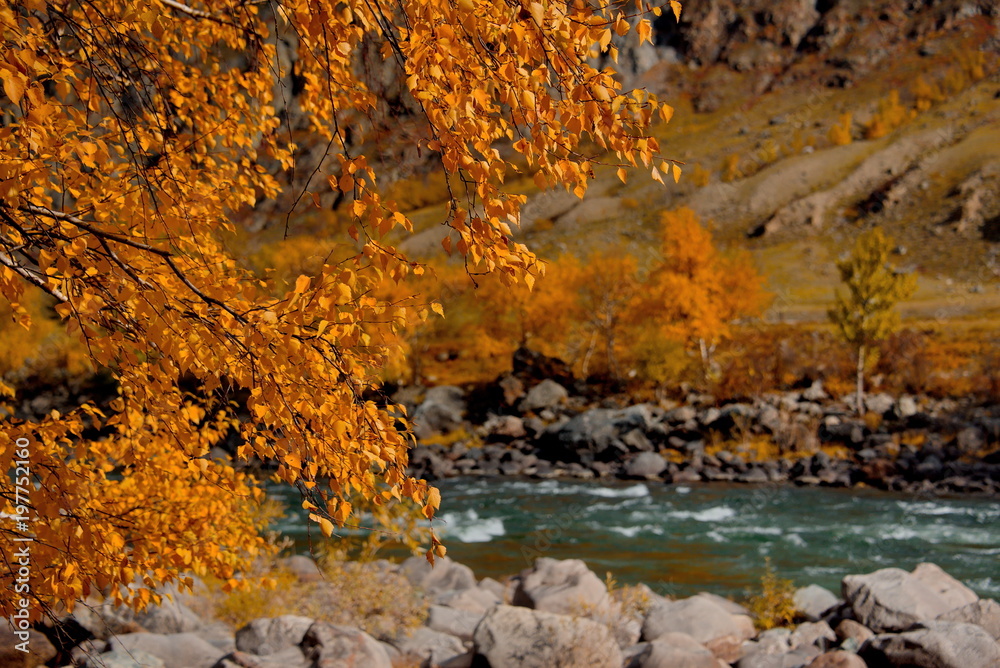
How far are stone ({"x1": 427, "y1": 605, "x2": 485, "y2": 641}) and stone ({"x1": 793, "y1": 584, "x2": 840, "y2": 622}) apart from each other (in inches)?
176

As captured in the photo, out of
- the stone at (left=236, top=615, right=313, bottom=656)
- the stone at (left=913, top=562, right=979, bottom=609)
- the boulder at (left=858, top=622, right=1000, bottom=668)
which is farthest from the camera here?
the stone at (left=913, top=562, right=979, bottom=609)

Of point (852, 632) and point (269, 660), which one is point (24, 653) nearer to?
point (269, 660)

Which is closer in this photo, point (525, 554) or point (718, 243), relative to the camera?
point (525, 554)

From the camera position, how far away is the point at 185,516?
4141 millimetres

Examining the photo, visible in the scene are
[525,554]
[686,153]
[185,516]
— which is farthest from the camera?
[686,153]

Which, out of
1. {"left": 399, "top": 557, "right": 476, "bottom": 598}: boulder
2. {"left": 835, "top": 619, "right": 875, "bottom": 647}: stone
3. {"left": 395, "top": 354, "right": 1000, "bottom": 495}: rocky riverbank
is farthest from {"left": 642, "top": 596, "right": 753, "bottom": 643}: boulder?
{"left": 395, "top": 354, "right": 1000, "bottom": 495}: rocky riverbank

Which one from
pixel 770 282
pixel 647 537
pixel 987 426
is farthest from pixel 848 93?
pixel 647 537

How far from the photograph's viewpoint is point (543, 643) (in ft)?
21.4

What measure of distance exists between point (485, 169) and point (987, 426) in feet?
84.2

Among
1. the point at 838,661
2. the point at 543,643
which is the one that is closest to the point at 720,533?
the point at 838,661

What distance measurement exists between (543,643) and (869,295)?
25216 millimetres

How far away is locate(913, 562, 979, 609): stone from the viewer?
927 centimetres

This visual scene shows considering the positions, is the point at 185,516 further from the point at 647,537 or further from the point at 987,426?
the point at 987,426
